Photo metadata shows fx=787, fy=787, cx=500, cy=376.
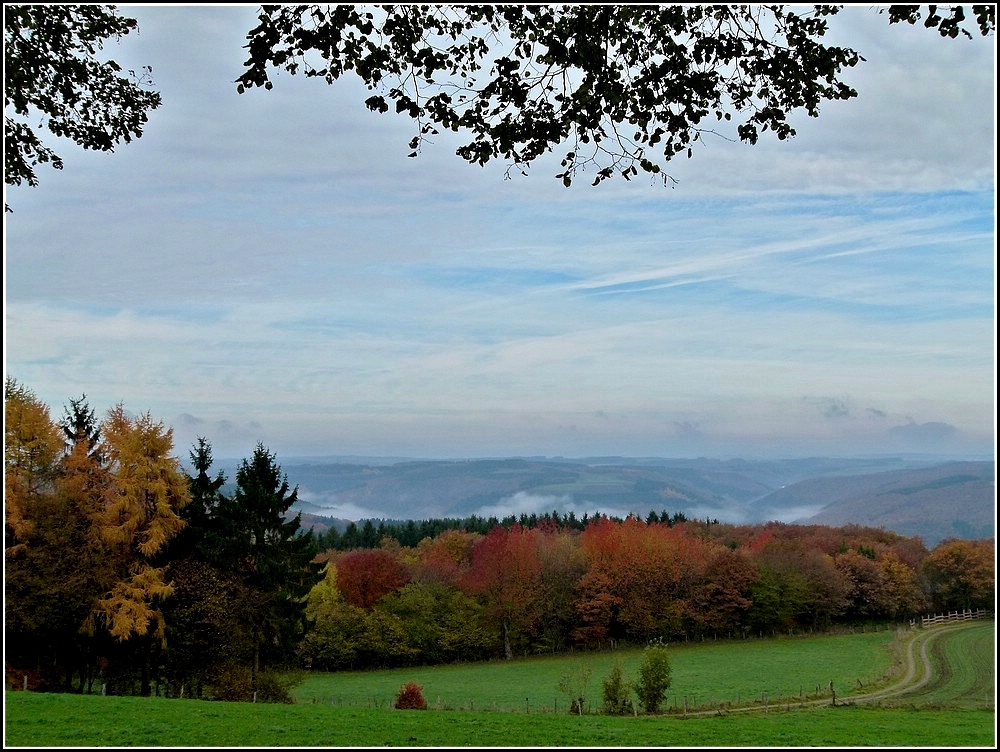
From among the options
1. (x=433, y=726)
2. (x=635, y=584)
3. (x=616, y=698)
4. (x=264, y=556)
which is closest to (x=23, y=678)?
(x=264, y=556)

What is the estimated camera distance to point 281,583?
2706cm

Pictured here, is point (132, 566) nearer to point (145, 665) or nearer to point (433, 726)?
point (145, 665)

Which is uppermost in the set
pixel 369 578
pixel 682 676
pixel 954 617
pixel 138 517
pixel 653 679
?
pixel 138 517

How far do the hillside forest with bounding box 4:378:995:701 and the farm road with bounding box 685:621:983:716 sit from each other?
588 cm

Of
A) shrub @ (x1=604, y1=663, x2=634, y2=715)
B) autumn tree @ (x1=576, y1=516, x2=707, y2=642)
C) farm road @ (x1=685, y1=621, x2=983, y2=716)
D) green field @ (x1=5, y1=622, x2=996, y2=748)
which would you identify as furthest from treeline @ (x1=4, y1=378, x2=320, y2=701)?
autumn tree @ (x1=576, y1=516, x2=707, y2=642)

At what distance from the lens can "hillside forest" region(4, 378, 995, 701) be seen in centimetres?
1966

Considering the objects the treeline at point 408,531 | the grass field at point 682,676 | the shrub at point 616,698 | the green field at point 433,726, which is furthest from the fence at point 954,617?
the shrub at point 616,698

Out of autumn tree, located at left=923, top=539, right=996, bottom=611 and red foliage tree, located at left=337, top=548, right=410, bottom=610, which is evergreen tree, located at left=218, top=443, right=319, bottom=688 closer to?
red foliage tree, located at left=337, top=548, right=410, bottom=610

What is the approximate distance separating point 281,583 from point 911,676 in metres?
30.2

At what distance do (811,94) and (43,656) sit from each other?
80.5ft

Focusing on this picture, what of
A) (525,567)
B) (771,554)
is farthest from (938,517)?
(525,567)

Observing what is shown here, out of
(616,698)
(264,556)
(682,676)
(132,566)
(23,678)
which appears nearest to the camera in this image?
(23,678)

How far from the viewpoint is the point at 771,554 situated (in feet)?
193

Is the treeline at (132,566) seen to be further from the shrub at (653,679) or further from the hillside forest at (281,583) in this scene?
the shrub at (653,679)
